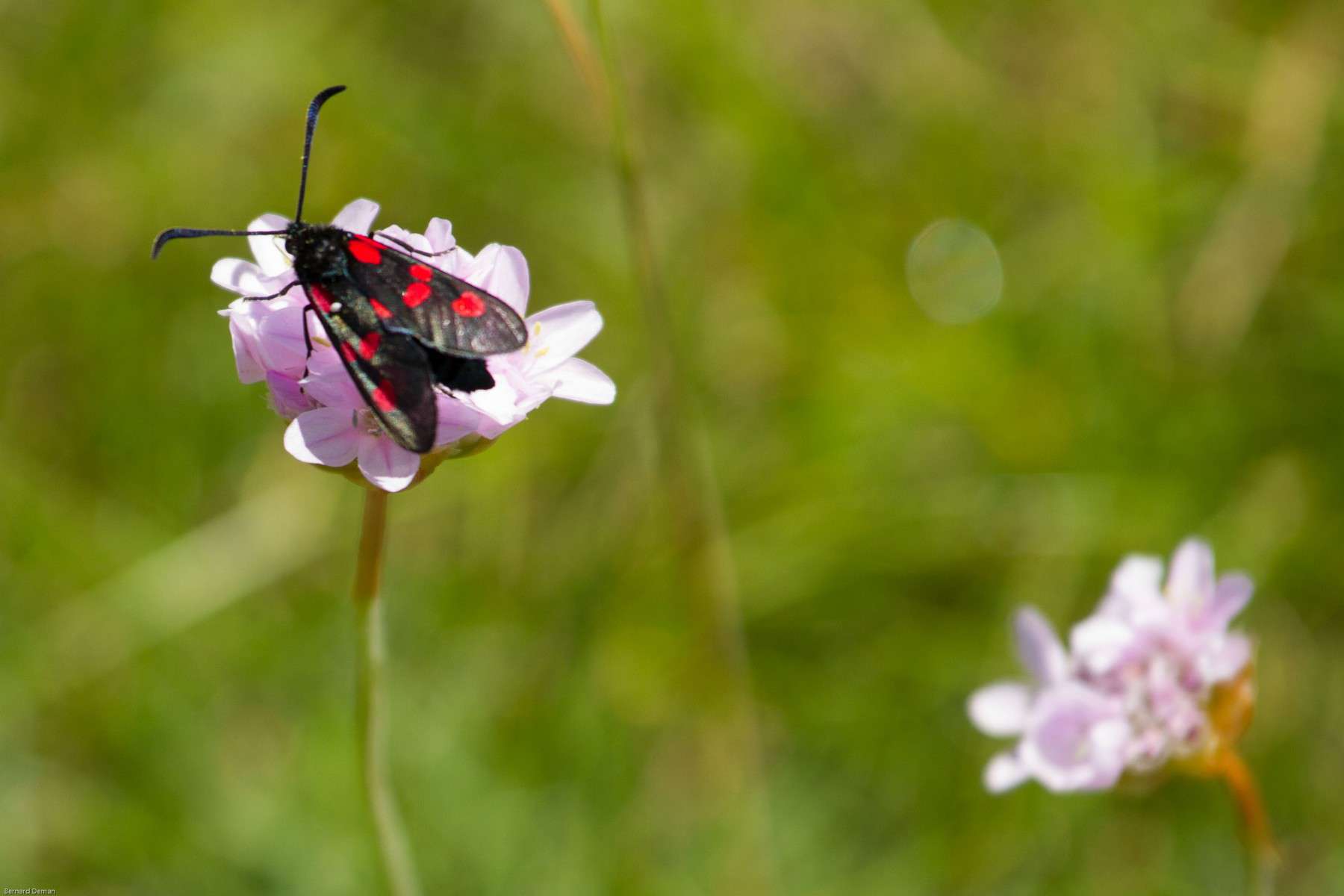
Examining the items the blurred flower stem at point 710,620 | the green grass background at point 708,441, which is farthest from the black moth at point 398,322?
the green grass background at point 708,441

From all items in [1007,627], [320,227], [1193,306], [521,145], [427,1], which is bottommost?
[320,227]

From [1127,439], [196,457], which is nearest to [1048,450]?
[1127,439]

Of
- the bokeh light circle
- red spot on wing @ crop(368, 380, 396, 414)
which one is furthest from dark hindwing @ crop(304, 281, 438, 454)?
the bokeh light circle

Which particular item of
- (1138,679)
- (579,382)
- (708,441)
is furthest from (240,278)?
(708,441)

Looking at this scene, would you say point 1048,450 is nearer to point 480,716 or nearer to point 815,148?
point 815,148

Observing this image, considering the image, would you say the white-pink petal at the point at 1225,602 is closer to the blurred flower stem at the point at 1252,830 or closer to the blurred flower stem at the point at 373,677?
the blurred flower stem at the point at 1252,830

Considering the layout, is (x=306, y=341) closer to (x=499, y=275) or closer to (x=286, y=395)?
(x=286, y=395)

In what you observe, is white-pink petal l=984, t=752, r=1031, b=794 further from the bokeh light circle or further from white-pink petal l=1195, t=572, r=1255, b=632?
the bokeh light circle

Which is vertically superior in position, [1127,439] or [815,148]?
[815,148]
